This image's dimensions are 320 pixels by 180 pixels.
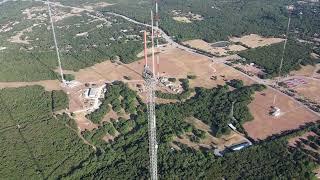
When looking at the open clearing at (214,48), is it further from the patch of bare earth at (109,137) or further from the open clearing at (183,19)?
the patch of bare earth at (109,137)

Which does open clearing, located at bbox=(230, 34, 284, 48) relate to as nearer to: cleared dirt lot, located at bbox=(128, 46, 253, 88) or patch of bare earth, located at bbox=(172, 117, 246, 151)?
cleared dirt lot, located at bbox=(128, 46, 253, 88)

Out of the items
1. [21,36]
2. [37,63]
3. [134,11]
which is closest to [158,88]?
[37,63]

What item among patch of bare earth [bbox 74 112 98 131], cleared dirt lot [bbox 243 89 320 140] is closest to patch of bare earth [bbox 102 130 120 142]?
patch of bare earth [bbox 74 112 98 131]

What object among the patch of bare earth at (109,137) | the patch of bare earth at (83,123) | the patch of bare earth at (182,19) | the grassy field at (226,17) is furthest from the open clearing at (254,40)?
the patch of bare earth at (109,137)

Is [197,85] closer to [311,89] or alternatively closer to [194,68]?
[194,68]

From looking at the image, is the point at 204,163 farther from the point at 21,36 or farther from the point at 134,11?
the point at 134,11

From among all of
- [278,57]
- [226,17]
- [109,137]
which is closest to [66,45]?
[109,137]
